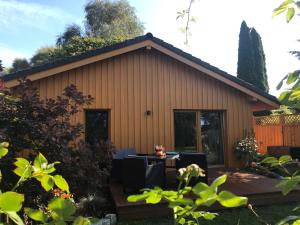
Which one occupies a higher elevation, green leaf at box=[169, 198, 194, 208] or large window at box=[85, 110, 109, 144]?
large window at box=[85, 110, 109, 144]

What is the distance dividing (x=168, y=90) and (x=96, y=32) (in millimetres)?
25366

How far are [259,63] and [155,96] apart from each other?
17.1 meters

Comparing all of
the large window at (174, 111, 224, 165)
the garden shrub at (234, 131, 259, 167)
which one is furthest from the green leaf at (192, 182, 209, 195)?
the garden shrub at (234, 131, 259, 167)

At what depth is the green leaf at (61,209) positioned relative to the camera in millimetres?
600

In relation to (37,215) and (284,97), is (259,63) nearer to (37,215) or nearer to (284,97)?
(284,97)

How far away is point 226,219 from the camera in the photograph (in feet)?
19.4

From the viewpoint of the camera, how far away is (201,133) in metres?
10.8

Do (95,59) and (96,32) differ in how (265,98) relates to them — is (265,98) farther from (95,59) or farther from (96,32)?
(96,32)

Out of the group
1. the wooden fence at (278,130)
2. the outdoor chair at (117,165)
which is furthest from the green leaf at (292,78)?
the wooden fence at (278,130)

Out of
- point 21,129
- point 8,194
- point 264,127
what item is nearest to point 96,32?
point 264,127

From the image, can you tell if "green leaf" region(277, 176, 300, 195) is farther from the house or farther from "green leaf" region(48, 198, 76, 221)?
the house

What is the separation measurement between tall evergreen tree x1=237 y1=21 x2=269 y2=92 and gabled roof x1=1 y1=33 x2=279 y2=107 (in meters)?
13.8

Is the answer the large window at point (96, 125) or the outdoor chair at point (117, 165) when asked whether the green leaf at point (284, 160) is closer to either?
the outdoor chair at point (117, 165)

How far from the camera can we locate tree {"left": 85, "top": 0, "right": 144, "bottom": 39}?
33438 mm
